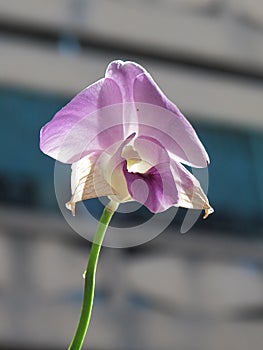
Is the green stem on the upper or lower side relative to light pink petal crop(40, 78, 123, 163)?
lower

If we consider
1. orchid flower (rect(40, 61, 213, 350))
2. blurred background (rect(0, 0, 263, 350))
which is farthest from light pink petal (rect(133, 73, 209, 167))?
blurred background (rect(0, 0, 263, 350))

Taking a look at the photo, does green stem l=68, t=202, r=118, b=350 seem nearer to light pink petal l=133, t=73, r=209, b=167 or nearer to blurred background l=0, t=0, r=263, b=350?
light pink petal l=133, t=73, r=209, b=167

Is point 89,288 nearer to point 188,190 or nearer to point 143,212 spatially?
point 188,190

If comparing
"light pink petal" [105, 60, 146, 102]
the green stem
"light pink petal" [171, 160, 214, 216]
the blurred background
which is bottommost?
the green stem

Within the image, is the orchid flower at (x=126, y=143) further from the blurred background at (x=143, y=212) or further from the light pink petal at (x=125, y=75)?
the blurred background at (x=143, y=212)

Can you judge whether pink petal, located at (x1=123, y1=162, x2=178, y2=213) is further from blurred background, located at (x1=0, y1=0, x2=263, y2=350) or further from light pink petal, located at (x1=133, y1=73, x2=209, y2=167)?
blurred background, located at (x1=0, y1=0, x2=263, y2=350)

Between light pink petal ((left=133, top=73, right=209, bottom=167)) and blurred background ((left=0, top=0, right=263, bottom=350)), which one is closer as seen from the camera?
light pink petal ((left=133, top=73, right=209, bottom=167))

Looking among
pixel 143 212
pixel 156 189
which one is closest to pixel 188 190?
pixel 156 189
